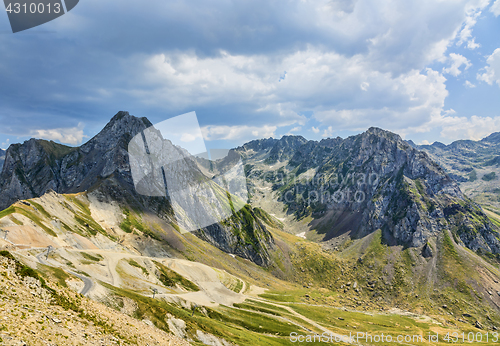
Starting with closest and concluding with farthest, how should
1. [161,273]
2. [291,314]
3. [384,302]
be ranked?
[161,273], [291,314], [384,302]

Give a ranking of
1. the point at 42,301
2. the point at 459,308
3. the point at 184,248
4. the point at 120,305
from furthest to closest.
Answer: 1. the point at 459,308
2. the point at 184,248
3. the point at 120,305
4. the point at 42,301

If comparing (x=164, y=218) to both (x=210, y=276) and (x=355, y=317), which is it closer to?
(x=210, y=276)

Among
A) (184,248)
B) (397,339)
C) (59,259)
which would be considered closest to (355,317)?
(397,339)

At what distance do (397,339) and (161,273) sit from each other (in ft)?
395

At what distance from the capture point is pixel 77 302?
3288 centimetres

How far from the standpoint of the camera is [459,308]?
582 ft

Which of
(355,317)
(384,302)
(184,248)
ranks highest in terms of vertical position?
(184,248)

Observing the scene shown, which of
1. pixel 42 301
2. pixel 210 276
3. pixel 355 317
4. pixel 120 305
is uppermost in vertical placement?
pixel 42 301

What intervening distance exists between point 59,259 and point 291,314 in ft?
330

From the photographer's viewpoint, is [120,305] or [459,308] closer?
[120,305]

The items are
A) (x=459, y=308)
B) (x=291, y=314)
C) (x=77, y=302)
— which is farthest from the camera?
(x=459, y=308)

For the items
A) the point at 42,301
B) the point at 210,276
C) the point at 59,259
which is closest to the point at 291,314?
the point at 210,276

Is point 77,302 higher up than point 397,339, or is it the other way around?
point 77,302

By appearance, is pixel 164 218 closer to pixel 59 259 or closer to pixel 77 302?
pixel 59 259
